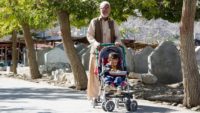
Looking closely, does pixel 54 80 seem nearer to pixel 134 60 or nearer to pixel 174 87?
pixel 134 60

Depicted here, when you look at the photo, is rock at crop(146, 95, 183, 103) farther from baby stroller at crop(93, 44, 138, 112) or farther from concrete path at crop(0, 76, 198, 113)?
baby stroller at crop(93, 44, 138, 112)

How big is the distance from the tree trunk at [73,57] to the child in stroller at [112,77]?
264 inches

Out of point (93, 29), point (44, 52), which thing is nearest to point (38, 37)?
point (44, 52)

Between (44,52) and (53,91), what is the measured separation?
67.3 ft

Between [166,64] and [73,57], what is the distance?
3164mm

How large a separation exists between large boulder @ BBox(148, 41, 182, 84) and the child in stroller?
789 centimetres

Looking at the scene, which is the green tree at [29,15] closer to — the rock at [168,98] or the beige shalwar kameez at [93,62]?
the rock at [168,98]

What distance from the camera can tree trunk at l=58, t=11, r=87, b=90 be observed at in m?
17.8

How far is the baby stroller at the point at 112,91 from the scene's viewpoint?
10695 millimetres

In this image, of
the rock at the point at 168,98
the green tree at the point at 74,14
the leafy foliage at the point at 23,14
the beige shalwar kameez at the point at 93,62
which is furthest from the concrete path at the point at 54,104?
the leafy foliage at the point at 23,14

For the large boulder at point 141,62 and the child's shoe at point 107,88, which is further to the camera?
the large boulder at point 141,62

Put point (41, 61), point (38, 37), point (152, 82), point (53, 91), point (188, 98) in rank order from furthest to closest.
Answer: point (38, 37) → point (41, 61) → point (152, 82) → point (53, 91) → point (188, 98)

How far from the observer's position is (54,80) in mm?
23125

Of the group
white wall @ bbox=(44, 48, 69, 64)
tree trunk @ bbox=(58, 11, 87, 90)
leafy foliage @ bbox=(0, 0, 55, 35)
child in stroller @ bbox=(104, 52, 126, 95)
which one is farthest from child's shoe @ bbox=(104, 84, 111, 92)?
white wall @ bbox=(44, 48, 69, 64)
